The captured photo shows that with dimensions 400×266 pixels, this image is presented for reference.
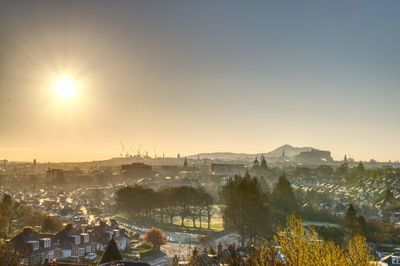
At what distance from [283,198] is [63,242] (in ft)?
103

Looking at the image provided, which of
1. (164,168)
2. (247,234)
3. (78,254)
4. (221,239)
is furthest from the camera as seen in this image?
(164,168)

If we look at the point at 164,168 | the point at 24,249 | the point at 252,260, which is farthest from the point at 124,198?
the point at 164,168

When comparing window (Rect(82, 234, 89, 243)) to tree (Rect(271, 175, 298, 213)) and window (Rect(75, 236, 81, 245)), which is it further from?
tree (Rect(271, 175, 298, 213))

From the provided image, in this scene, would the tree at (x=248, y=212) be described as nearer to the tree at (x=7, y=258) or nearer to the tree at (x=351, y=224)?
the tree at (x=351, y=224)

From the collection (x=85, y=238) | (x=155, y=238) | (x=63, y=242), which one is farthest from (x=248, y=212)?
(x=63, y=242)

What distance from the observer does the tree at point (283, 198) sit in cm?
6140

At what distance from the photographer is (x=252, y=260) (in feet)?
43.3

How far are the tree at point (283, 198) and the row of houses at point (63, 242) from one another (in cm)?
2236

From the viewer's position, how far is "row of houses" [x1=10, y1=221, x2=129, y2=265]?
38.5m

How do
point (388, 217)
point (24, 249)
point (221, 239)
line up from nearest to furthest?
point (24, 249)
point (221, 239)
point (388, 217)

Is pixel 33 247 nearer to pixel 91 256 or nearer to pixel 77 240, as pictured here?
pixel 91 256

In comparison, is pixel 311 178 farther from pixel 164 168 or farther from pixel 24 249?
pixel 24 249

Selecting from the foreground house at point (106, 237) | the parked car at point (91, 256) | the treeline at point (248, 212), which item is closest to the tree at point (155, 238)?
the foreground house at point (106, 237)

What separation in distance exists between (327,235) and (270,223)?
6.55 metres
